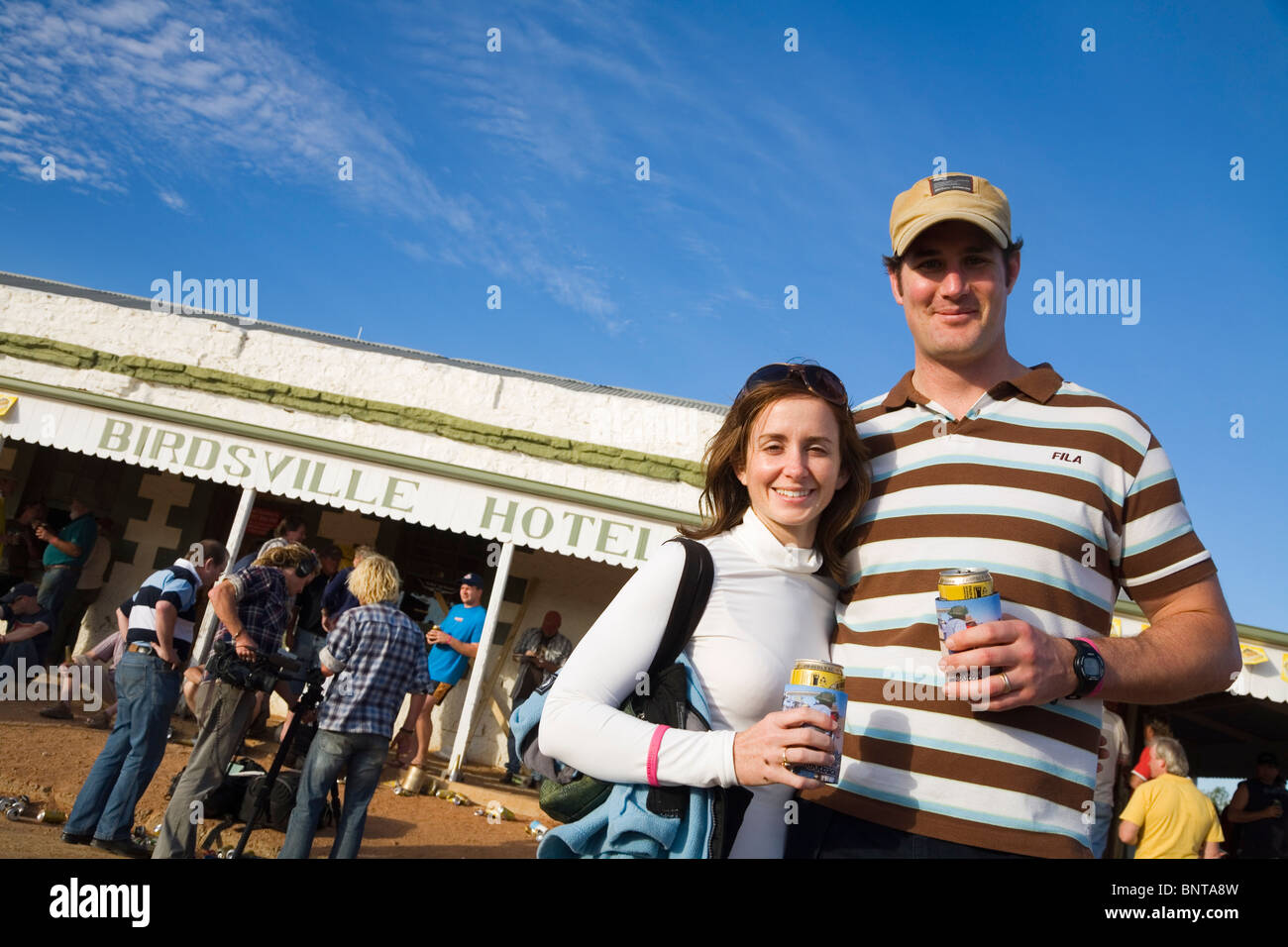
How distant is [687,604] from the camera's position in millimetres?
1718

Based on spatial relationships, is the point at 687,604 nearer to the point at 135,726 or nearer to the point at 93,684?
the point at 135,726

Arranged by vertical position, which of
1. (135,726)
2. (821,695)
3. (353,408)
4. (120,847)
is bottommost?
(120,847)

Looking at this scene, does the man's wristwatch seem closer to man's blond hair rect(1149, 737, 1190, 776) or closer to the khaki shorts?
man's blond hair rect(1149, 737, 1190, 776)

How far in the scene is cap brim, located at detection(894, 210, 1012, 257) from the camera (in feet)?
6.06

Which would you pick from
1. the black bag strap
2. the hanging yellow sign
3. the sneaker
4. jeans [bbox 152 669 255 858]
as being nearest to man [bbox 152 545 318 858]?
jeans [bbox 152 669 255 858]

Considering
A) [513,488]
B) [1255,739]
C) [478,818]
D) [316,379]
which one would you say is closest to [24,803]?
[478,818]

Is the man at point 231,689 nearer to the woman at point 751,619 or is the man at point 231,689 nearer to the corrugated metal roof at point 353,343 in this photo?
the woman at point 751,619

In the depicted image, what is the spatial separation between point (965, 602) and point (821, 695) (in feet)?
1.00

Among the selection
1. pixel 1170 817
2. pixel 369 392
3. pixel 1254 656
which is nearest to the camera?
pixel 1170 817

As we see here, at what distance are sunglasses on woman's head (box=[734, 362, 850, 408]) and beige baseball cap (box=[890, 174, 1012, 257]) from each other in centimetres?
33

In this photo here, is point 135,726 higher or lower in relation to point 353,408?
lower

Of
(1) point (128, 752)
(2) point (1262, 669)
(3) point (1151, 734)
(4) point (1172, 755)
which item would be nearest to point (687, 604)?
(1) point (128, 752)

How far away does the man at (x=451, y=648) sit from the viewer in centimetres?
874
